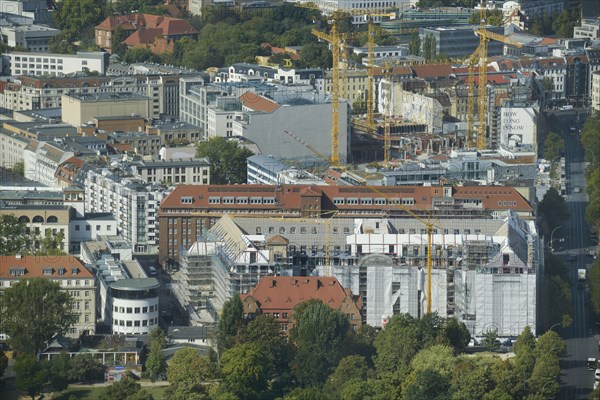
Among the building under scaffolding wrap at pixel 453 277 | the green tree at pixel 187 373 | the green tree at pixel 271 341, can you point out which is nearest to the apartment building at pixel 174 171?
the building under scaffolding wrap at pixel 453 277

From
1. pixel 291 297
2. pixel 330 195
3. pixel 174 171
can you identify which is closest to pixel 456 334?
pixel 291 297

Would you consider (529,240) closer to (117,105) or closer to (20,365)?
(20,365)

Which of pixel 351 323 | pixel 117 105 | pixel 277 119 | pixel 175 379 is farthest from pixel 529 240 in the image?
pixel 117 105

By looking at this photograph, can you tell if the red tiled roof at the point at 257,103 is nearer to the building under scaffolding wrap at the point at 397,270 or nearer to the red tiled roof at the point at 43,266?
the building under scaffolding wrap at the point at 397,270

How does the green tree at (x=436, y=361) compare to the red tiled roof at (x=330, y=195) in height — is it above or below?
below

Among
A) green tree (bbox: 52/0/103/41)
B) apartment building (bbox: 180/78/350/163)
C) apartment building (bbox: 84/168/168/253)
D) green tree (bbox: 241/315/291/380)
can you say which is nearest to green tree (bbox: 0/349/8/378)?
green tree (bbox: 241/315/291/380)

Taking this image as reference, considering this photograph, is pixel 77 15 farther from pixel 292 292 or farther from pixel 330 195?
pixel 292 292
